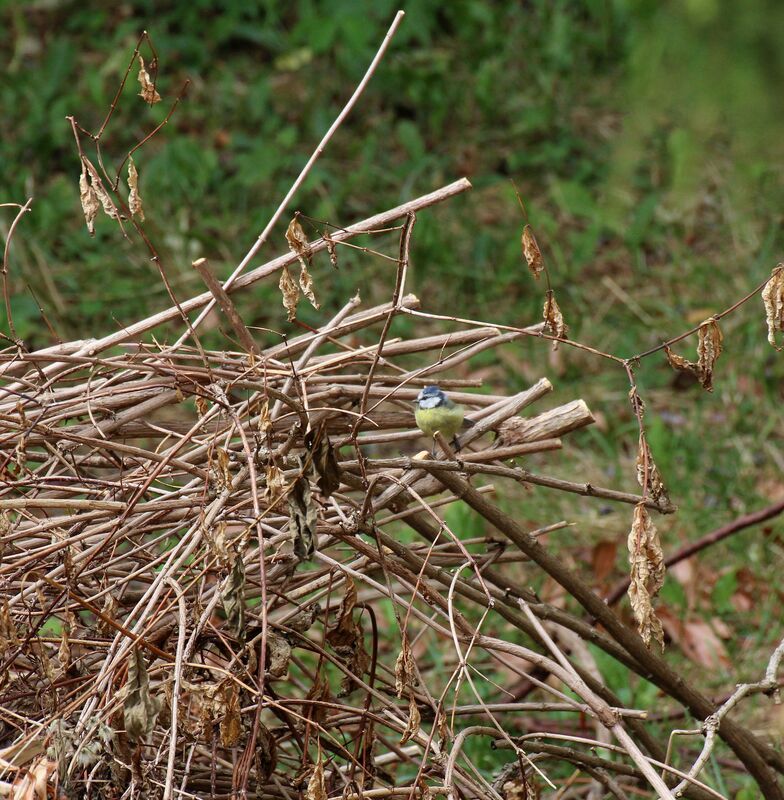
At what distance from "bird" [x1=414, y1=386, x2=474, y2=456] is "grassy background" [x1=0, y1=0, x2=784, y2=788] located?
4.37 ft

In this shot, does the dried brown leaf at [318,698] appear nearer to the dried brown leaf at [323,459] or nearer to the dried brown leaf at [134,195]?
Result: the dried brown leaf at [323,459]

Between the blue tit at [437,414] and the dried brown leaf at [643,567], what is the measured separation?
1.19 ft

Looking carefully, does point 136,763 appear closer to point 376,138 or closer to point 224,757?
point 224,757

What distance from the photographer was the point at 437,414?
1838mm

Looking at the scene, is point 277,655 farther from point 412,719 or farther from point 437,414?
point 437,414

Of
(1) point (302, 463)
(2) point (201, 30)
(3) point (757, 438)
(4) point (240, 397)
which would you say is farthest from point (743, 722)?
(2) point (201, 30)

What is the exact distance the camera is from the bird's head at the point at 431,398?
1.85m

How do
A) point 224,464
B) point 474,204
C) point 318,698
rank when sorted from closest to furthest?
point 224,464 → point 318,698 → point 474,204

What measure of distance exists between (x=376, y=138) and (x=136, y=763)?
14.8 ft

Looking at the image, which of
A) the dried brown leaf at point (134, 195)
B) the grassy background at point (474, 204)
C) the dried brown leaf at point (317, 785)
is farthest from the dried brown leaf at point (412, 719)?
the grassy background at point (474, 204)

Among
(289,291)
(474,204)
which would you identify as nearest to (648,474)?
(289,291)

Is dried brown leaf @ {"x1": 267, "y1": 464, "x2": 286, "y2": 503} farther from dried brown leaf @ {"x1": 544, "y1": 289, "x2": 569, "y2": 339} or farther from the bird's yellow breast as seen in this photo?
dried brown leaf @ {"x1": 544, "y1": 289, "x2": 569, "y2": 339}

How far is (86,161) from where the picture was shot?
1.69m

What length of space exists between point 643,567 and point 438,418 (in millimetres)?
424
